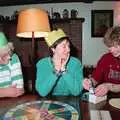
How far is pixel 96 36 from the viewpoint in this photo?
5.54 m

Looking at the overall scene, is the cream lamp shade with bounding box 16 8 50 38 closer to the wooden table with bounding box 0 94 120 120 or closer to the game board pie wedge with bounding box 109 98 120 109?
the wooden table with bounding box 0 94 120 120

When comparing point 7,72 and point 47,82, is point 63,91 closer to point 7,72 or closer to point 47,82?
point 47,82

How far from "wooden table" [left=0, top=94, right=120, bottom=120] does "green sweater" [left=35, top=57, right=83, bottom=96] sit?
0.43 ft

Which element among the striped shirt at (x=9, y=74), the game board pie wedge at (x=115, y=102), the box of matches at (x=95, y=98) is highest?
the striped shirt at (x=9, y=74)

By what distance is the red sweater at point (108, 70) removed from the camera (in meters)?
2.24

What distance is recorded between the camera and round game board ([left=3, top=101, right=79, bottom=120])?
1.40 meters

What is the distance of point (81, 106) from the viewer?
5.21 feet

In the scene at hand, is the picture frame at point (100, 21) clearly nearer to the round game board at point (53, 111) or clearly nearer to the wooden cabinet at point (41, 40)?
the wooden cabinet at point (41, 40)

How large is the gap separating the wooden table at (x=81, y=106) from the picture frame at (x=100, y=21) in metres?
3.88

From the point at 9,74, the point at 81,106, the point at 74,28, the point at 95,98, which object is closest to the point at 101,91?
the point at 95,98

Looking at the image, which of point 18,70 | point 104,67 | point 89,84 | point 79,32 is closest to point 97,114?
point 89,84

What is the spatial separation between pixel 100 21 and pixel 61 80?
373cm

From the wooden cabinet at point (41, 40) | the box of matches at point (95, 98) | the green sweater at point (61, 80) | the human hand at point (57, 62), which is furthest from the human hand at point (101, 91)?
the wooden cabinet at point (41, 40)

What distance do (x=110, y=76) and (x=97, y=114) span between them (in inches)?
33.6
